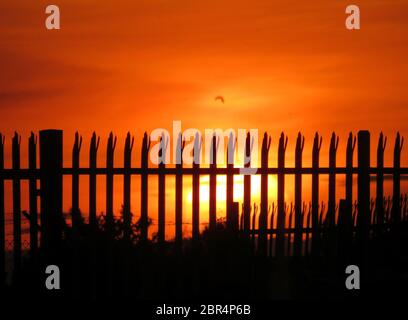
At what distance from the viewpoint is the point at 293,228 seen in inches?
458

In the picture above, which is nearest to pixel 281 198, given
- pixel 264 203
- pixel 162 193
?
pixel 264 203

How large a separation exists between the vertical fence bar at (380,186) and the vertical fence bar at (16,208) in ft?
19.3

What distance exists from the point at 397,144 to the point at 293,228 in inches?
92.8

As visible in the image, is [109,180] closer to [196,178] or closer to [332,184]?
[196,178]

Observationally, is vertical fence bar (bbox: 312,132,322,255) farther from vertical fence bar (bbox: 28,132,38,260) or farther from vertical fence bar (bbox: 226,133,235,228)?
vertical fence bar (bbox: 28,132,38,260)

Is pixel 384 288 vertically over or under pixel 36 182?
under

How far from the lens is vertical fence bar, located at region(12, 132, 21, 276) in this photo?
11.0 meters

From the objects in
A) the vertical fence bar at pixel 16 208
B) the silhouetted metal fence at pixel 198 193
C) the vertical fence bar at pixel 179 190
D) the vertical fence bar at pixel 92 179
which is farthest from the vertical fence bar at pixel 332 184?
the vertical fence bar at pixel 16 208

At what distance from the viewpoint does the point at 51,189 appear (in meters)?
10.9

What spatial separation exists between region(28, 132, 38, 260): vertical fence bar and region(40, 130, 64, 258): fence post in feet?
0.38

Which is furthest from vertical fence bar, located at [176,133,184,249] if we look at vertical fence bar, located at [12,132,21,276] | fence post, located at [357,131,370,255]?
fence post, located at [357,131,370,255]

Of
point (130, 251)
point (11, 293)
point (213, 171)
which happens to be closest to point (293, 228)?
point (213, 171)

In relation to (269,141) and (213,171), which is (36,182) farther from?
(269,141)

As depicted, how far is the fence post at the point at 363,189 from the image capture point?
11625 millimetres
